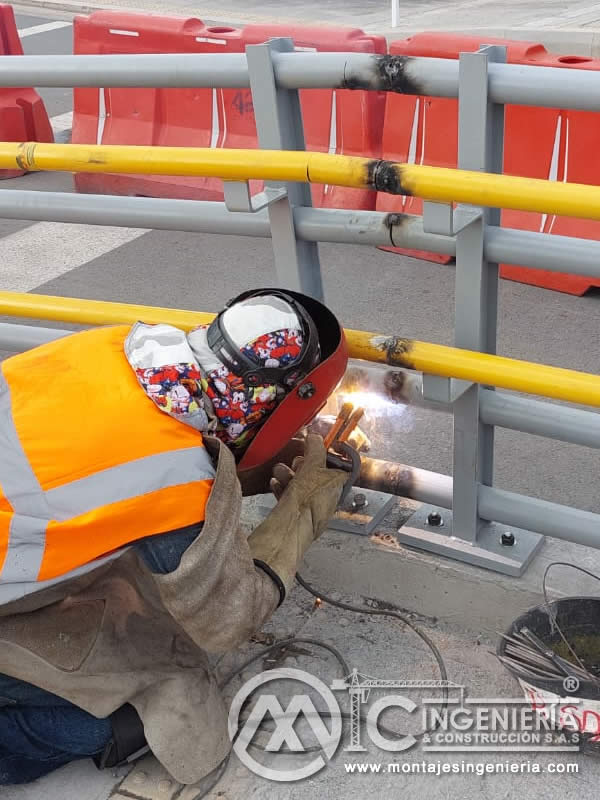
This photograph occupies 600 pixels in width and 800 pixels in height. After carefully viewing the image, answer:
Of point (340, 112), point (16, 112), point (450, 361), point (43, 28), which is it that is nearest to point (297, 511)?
point (450, 361)

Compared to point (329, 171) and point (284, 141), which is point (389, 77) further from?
point (284, 141)

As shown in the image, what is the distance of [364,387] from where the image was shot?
9.49 ft

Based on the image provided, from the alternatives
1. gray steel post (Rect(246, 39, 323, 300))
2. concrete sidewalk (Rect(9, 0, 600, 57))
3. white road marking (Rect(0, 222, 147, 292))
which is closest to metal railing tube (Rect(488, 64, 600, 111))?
gray steel post (Rect(246, 39, 323, 300))

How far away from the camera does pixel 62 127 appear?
29.5ft

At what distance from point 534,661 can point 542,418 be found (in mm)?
643

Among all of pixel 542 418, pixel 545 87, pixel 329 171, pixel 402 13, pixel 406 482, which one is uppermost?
pixel 545 87

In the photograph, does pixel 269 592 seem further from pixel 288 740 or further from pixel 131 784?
pixel 131 784

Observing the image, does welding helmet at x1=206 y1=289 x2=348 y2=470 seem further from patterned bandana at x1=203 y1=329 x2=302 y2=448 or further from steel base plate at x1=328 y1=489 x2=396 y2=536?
steel base plate at x1=328 y1=489 x2=396 y2=536

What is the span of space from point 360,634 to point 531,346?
2.25 meters

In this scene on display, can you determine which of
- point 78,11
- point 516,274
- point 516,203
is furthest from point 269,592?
point 78,11

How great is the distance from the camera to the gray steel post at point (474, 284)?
2318 mm

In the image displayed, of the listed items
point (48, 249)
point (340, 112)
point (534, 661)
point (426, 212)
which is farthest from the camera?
point (48, 249)

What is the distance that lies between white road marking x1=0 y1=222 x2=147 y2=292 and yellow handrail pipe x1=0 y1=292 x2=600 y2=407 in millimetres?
2895

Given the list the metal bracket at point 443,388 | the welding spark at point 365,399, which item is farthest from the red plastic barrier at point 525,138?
the metal bracket at point 443,388
